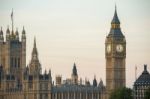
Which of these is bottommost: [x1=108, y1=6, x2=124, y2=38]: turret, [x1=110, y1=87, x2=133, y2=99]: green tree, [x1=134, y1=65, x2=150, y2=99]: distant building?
[x1=110, y1=87, x2=133, y2=99]: green tree

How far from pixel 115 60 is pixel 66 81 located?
13.2 meters

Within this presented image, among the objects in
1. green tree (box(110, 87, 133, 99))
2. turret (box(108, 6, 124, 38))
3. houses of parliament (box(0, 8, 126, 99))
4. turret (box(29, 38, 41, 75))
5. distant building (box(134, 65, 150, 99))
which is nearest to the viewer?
green tree (box(110, 87, 133, 99))

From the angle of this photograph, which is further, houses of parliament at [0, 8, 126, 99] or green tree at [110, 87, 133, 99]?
houses of parliament at [0, 8, 126, 99]

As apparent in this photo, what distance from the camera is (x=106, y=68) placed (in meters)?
131

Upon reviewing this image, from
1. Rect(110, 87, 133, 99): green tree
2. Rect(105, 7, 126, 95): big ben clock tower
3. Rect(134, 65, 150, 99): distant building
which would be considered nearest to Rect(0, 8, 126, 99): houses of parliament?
Rect(105, 7, 126, 95): big ben clock tower

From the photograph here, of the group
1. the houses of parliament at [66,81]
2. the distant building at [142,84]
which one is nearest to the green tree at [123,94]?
the distant building at [142,84]

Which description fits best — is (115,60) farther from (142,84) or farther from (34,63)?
(34,63)

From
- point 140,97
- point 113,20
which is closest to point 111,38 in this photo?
point 113,20

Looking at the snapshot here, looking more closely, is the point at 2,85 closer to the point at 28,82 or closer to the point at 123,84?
the point at 28,82

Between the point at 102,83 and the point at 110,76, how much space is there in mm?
7122

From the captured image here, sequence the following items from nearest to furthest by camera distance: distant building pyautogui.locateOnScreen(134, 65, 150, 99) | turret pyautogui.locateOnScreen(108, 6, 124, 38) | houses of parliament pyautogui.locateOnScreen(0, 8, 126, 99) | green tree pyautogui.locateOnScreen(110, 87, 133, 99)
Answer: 1. green tree pyautogui.locateOnScreen(110, 87, 133, 99)
2. distant building pyautogui.locateOnScreen(134, 65, 150, 99)
3. houses of parliament pyautogui.locateOnScreen(0, 8, 126, 99)
4. turret pyautogui.locateOnScreen(108, 6, 124, 38)

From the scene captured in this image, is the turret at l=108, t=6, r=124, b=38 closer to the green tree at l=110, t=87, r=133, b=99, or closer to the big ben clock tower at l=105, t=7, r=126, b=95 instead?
the big ben clock tower at l=105, t=7, r=126, b=95

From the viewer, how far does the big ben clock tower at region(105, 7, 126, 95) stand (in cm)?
12932

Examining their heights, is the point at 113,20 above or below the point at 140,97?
above
